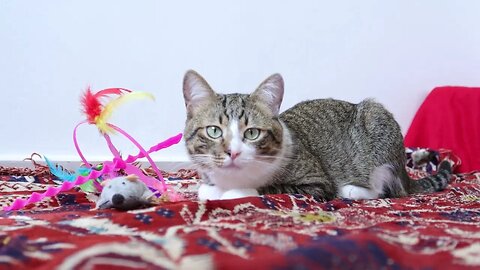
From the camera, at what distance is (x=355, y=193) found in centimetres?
158

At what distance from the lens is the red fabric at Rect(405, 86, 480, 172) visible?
2.54 m

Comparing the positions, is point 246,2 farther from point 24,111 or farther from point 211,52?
point 24,111

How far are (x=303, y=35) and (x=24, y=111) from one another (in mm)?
1560

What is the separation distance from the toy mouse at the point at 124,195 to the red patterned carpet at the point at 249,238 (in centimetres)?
10

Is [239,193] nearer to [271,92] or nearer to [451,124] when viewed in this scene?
[271,92]

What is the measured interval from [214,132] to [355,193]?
0.58 meters

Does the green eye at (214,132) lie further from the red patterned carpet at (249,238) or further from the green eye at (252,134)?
the red patterned carpet at (249,238)

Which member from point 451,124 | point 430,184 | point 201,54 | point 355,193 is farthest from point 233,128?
point 451,124

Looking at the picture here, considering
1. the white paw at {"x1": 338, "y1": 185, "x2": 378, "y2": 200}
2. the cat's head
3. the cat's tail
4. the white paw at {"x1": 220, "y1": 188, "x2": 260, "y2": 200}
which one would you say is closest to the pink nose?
the cat's head

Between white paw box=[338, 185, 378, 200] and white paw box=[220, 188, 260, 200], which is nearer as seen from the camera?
white paw box=[220, 188, 260, 200]

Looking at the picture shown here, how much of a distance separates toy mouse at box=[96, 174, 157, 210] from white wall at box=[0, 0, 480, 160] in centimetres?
138

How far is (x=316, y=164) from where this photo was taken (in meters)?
1.53

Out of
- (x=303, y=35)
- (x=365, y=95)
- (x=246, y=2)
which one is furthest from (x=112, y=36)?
(x=365, y=95)

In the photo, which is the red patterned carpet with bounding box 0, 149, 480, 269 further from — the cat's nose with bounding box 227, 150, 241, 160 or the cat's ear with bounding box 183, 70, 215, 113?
the cat's ear with bounding box 183, 70, 215, 113
